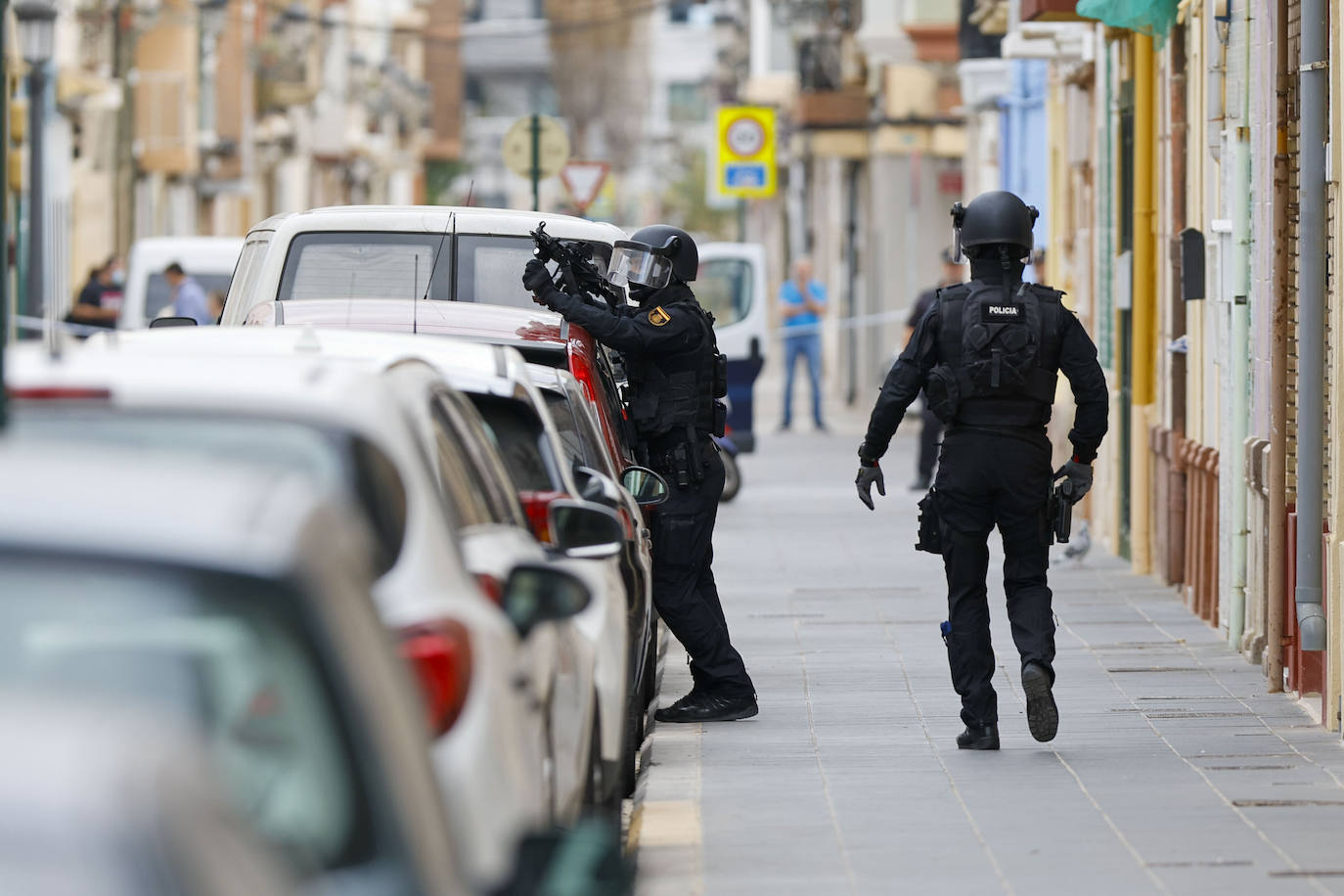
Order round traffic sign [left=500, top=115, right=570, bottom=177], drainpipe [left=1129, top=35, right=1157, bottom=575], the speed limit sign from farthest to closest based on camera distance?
1. the speed limit sign
2. round traffic sign [left=500, top=115, right=570, bottom=177]
3. drainpipe [left=1129, top=35, right=1157, bottom=575]

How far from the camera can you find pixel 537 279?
957 centimetres

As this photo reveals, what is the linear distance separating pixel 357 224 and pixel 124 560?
814cm

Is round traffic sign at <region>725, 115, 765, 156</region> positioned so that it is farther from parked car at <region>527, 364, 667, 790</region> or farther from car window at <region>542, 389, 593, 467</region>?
car window at <region>542, 389, 593, 467</region>

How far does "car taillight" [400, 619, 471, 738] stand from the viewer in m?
4.27

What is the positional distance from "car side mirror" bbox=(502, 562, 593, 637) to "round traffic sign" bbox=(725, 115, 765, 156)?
24457mm

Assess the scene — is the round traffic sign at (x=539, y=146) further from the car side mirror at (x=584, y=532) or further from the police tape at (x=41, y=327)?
the car side mirror at (x=584, y=532)

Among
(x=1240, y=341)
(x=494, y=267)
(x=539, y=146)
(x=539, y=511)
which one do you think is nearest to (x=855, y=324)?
(x=539, y=146)

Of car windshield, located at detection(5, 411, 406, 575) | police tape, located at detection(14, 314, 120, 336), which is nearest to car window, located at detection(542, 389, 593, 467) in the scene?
car windshield, located at detection(5, 411, 406, 575)

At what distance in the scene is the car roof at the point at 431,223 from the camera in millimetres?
10914

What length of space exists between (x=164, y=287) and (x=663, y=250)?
17116 millimetres

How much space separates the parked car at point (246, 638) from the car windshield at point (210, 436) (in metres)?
0.47

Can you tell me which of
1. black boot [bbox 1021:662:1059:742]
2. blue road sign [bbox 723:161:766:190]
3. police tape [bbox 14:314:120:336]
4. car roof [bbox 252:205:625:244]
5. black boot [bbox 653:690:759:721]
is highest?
blue road sign [bbox 723:161:766:190]

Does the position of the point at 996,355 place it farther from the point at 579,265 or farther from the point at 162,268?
the point at 162,268

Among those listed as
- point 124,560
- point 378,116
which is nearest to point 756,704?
point 124,560
